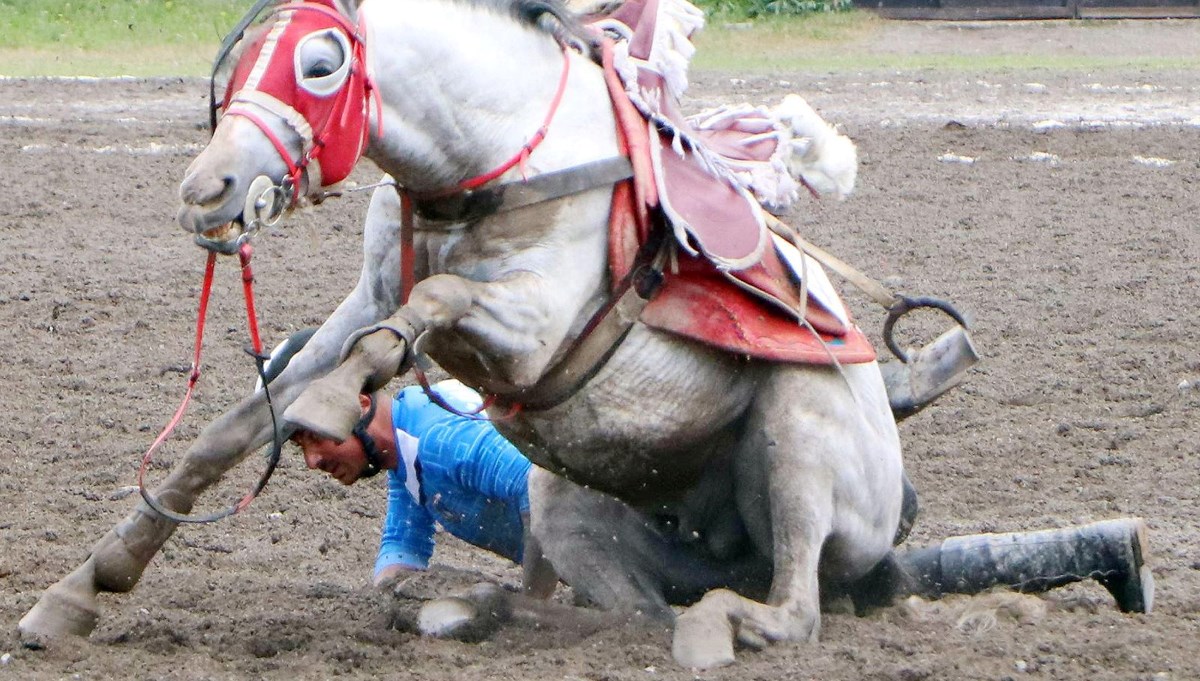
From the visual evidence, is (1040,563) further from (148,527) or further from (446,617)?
(148,527)

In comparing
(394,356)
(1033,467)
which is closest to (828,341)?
(394,356)

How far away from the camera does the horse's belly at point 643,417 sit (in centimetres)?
395

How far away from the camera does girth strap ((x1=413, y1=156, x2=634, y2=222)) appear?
3713 mm

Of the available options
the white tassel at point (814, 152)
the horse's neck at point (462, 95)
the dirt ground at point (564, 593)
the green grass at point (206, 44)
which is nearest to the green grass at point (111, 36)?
the green grass at point (206, 44)

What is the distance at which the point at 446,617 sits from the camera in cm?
426

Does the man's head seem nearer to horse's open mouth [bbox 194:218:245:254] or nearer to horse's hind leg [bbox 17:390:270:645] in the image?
horse's hind leg [bbox 17:390:270:645]

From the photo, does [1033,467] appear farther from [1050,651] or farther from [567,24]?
[567,24]

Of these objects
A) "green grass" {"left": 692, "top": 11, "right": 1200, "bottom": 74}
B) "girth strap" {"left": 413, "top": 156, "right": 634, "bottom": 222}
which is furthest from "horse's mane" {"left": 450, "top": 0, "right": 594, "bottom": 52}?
"green grass" {"left": 692, "top": 11, "right": 1200, "bottom": 74}

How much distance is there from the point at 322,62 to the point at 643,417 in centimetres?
115

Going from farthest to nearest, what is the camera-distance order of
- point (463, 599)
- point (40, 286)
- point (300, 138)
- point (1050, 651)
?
point (40, 286), point (463, 599), point (1050, 651), point (300, 138)

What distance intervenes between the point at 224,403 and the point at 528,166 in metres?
3.12

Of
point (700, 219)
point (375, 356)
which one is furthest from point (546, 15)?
point (375, 356)

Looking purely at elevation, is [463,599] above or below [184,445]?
above

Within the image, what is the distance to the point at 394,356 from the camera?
11.4 feet
